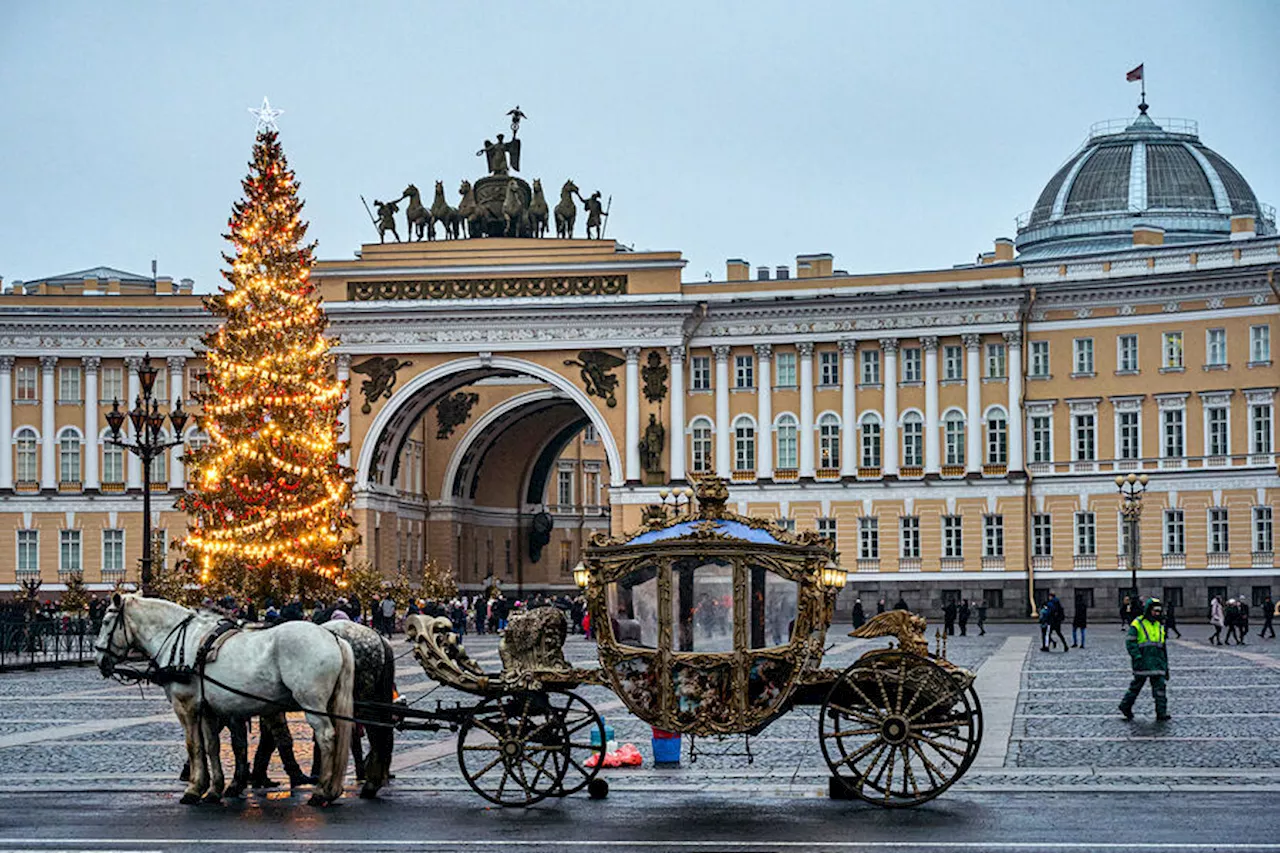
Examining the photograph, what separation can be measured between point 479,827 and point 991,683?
18.8 metres

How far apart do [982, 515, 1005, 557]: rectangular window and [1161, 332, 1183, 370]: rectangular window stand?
7.54 metres

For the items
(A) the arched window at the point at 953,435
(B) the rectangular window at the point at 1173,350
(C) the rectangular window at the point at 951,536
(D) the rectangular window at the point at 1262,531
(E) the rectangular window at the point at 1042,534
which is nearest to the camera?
(D) the rectangular window at the point at 1262,531

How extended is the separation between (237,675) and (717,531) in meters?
4.44

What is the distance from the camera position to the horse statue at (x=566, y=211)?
244 feet

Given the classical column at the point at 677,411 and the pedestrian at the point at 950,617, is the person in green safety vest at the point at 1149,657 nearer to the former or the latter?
the pedestrian at the point at 950,617

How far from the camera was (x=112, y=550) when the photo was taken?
75250 millimetres

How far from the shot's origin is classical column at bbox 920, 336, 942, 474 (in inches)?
2785

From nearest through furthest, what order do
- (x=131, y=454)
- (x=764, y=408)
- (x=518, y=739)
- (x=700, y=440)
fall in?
(x=518, y=739)
(x=764, y=408)
(x=700, y=440)
(x=131, y=454)

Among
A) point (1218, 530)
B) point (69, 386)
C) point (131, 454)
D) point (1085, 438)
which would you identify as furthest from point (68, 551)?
point (1218, 530)

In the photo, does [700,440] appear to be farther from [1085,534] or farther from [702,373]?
[1085,534]

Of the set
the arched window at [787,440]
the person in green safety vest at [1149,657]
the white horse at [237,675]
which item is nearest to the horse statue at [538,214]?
the arched window at [787,440]

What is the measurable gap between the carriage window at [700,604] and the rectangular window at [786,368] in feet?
181

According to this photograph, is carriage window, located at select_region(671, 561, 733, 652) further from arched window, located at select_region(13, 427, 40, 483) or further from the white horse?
arched window, located at select_region(13, 427, 40, 483)

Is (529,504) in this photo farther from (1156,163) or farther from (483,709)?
(483,709)
